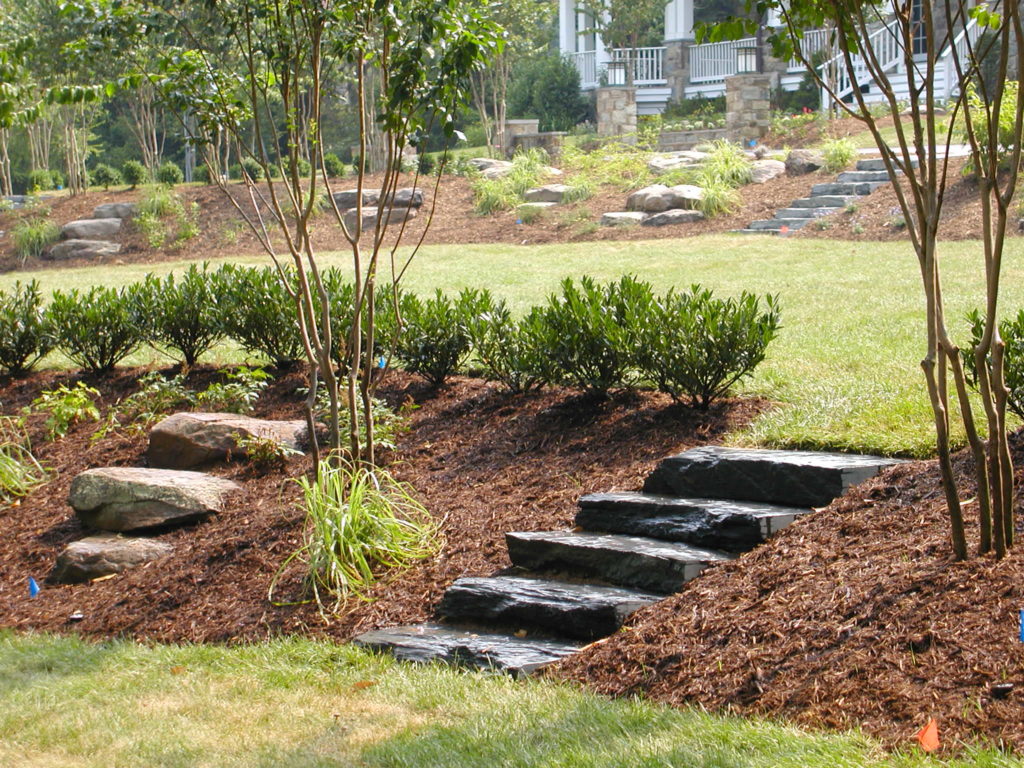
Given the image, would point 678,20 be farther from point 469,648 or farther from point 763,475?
point 469,648

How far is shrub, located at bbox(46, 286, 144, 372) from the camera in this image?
8.97m

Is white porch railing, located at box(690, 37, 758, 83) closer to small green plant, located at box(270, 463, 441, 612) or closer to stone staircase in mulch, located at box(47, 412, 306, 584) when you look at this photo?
stone staircase in mulch, located at box(47, 412, 306, 584)

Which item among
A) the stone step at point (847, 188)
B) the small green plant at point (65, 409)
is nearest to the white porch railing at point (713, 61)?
the stone step at point (847, 188)

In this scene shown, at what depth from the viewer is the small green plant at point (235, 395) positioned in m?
7.67

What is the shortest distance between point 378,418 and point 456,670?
9.63 feet

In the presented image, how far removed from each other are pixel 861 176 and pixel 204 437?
1264 cm

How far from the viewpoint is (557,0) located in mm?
41938

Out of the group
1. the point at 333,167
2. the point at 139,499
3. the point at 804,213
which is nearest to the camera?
the point at 139,499

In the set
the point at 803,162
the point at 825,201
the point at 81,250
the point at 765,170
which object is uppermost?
the point at 803,162

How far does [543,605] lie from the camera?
4508 mm

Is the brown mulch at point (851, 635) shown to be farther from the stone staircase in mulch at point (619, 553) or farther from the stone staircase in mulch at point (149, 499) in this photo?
the stone staircase in mulch at point (149, 499)

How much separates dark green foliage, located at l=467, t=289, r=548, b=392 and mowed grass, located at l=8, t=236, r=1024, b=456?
136 centimetres

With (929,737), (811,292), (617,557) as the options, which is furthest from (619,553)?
(811,292)

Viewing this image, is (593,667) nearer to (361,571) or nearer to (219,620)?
(361,571)
